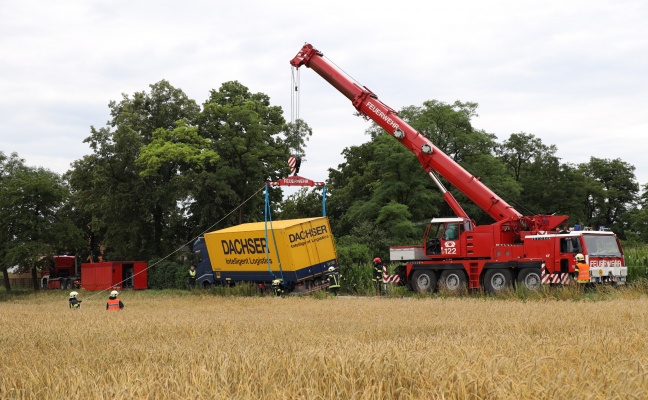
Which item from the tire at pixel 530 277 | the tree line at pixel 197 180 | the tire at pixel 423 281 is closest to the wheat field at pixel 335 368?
the tire at pixel 530 277

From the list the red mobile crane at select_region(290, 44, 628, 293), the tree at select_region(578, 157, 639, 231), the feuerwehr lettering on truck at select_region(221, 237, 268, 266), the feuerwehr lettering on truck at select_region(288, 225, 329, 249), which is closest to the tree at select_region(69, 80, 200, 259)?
the feuerwehr lettering on truck at select_region(221, 237, 268, 266)

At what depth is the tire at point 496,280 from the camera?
2330 centimetres

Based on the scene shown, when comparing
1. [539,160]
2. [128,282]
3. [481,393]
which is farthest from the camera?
[539,160]

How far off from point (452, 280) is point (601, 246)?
544cm

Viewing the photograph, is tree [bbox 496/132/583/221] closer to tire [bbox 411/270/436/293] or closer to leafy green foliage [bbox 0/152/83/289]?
tire [bbox 411/270/436/293]

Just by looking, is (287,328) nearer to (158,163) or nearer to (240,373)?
(240,373)

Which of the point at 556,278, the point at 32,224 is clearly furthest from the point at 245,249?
the point at 32,224

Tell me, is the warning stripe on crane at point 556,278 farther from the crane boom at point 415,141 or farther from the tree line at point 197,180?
the tree line at point 197,180

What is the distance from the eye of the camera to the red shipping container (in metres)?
42.1

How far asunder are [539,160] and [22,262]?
138 ft

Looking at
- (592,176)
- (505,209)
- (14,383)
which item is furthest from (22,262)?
(592,176)

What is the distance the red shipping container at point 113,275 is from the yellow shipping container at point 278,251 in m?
13.9

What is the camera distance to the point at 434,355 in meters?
5.51

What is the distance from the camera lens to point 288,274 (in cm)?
2734
